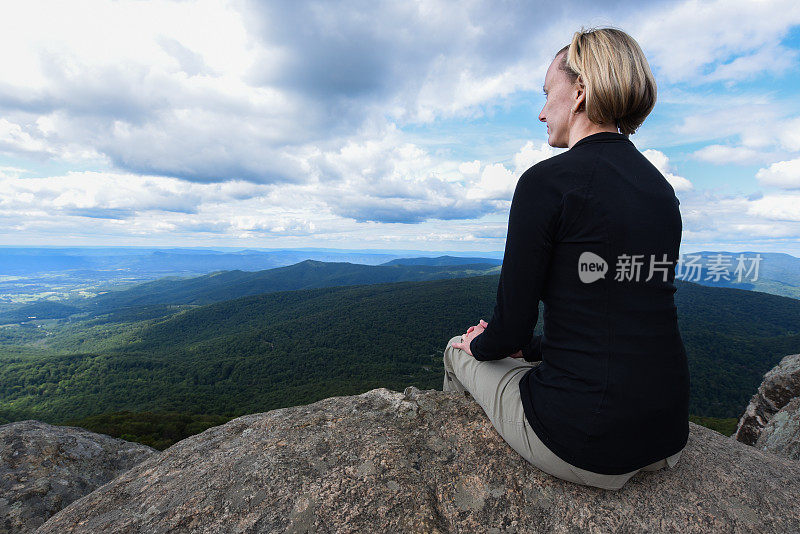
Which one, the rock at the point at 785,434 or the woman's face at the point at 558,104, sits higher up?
the woman's face at the point at 558,104

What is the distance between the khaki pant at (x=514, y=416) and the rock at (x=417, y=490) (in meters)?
0.24

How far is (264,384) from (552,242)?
109665 mm

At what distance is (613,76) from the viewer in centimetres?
237

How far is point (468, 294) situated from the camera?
171m

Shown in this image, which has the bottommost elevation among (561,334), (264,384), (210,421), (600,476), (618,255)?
(264,384)

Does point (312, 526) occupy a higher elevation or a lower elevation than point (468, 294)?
higher

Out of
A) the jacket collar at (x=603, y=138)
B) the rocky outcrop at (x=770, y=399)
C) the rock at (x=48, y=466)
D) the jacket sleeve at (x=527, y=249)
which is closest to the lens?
the jacket sleeve at (x=527, y=249)

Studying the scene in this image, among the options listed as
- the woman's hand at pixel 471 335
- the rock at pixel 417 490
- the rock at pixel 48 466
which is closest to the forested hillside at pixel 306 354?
the rock at pixel 48 466

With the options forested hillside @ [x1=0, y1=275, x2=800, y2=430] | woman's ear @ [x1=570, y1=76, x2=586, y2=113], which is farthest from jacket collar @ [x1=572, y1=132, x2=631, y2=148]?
forested hillside @ [x1=0, y1=275, x2=800, y2=430]

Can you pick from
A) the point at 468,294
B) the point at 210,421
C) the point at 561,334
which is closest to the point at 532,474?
the point at 561,334

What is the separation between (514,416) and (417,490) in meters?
1.08

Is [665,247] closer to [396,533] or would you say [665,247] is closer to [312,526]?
[396,533]

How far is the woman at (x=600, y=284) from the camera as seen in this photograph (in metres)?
2.09

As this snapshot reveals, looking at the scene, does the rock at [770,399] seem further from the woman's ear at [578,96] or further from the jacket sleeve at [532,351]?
the woman's ear at [578,96]
